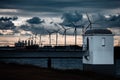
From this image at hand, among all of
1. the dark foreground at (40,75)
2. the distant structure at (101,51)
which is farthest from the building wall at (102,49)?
the dark foreground at (40,75)

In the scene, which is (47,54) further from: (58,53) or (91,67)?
(91,67)

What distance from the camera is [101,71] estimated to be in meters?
70.1

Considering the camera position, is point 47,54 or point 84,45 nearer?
point 84,45

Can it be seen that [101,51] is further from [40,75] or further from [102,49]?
[40,75]

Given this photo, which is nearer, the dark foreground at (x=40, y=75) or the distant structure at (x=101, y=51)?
the dark foreground at (x=40, y=75)

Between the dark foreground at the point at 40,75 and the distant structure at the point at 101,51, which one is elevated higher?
the distant structure at the point at 101,51

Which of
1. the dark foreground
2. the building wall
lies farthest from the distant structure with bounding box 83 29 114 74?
the dark foreground

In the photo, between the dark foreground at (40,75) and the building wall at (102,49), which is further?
the building wall at (102,49)

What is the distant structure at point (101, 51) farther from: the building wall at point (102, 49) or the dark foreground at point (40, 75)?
the dark foreground at point (40, 75)

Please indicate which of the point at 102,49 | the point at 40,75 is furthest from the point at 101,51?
the point at 40,75

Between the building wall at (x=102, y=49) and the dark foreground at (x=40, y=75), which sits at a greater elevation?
the building wall at (x=102, y=49)

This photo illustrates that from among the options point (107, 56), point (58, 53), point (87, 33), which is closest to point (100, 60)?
point (107, 56)

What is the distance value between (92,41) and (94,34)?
150 centimetres

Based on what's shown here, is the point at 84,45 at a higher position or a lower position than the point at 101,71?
higher
